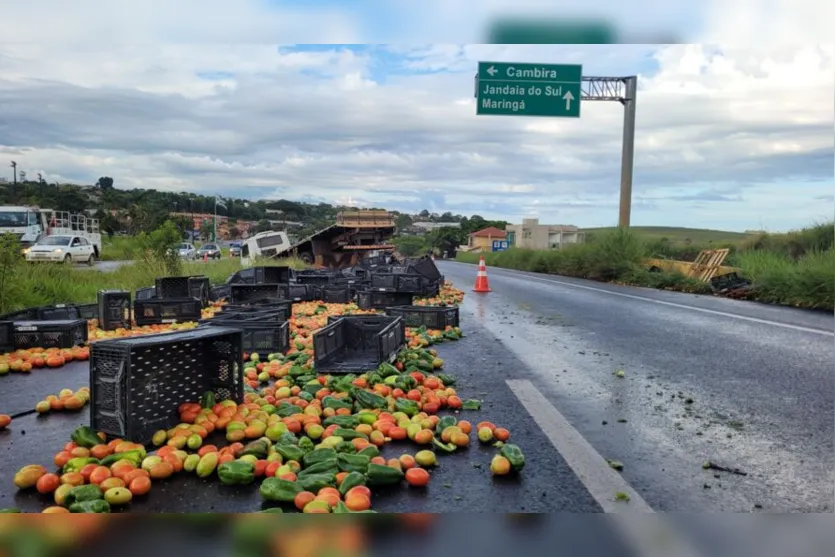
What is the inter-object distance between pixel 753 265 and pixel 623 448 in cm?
1601

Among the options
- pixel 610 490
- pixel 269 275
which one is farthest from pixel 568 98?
pixel 610 490

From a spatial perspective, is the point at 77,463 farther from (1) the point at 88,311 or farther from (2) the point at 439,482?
(1) the point at 88,311

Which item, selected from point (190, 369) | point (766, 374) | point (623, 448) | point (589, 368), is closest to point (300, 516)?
point (190, 369)

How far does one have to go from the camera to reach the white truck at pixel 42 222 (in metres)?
20.9

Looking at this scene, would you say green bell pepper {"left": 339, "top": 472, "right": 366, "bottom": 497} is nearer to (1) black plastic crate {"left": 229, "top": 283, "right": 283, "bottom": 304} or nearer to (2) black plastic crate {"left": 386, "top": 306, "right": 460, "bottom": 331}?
(2) black plastic crate {"left": 386, "top": 306, "right": 460, "bottom": 331}

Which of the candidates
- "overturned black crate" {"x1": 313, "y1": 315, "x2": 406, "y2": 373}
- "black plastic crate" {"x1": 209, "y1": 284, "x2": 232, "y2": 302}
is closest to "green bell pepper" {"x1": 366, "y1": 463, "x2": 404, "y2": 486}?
"overturned black crate" {"x1": 313, "y1": 315, "x2": 406, "y2": 373}

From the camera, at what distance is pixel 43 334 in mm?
7520

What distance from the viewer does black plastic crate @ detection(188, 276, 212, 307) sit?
10.9 metres

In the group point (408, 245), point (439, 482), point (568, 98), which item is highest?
point (568, 98)

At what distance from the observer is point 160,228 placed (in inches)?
568

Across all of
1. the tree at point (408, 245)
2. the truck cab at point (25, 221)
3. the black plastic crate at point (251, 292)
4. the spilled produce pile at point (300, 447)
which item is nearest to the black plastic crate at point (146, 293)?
the black plastic crate at point (251, 292)

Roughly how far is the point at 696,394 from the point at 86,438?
5.25 metres

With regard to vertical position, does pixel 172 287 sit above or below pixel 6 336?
above

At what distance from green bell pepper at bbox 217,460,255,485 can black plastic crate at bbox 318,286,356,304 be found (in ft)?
29.9
